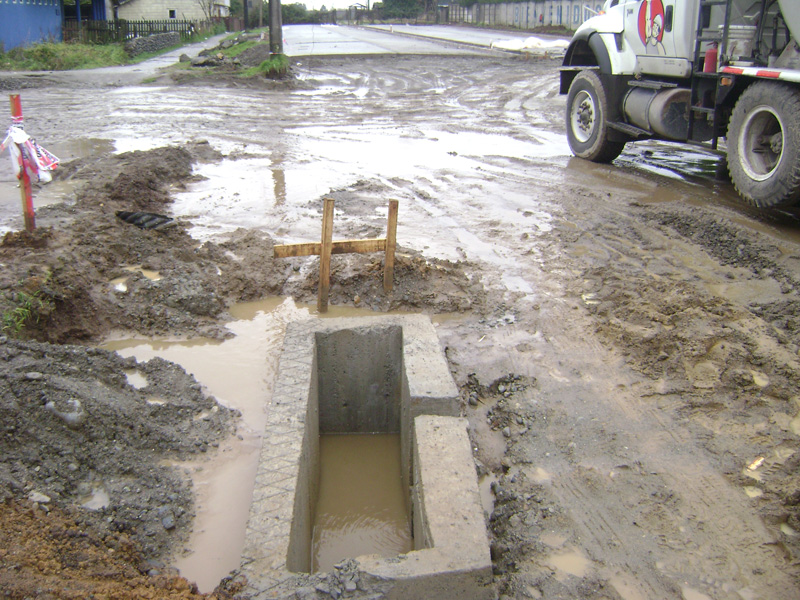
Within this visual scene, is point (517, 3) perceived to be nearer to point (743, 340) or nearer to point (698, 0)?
point (698, 0)

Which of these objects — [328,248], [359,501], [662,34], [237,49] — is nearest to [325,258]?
[328,248]

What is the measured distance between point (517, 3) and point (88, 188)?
42377mm

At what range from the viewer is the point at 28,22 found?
26.5 metres

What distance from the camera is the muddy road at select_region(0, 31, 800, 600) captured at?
341 cm

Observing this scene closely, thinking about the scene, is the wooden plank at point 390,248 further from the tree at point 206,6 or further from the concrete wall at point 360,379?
the tree at point 206,6

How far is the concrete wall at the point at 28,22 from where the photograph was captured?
2464 centimetres

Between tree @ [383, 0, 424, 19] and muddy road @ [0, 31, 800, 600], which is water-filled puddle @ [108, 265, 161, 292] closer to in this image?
muddy road @ [0, 31, 800, 600]

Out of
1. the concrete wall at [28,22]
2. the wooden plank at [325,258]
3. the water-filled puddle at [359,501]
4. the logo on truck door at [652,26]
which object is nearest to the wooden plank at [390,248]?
the wooden plank at [325,258]

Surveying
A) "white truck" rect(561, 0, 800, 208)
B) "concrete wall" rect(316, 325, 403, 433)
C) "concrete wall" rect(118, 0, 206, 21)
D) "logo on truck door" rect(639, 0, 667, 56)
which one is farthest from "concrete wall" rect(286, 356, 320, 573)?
"concrete wall" rect(118, 0, 206, 21)

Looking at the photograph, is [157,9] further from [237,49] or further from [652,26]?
[652,26]

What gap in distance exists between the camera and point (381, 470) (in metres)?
4.68

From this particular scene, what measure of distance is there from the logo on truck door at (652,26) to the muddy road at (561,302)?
72.1 inches

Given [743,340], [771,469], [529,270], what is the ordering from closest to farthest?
[771,469]
[743,340]
[529,270]

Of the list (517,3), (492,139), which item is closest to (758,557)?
(492,139)
